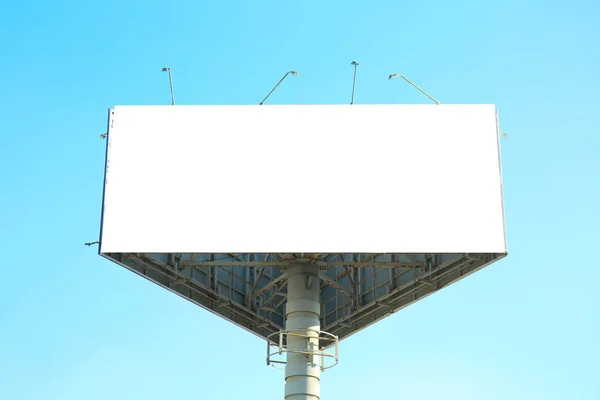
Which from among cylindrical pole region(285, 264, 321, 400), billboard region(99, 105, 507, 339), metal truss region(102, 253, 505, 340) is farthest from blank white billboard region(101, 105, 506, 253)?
cylindrical pole region(285, 264, 321, 400)

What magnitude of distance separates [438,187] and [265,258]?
847 centimetres

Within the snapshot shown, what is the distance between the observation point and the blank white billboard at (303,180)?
38031 millimetres

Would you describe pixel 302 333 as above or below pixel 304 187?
below

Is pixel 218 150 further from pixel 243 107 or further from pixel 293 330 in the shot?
pixel 293 330

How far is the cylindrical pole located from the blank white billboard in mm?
2284

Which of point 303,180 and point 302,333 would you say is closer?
point 303,180

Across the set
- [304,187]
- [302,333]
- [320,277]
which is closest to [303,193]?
[304,187]

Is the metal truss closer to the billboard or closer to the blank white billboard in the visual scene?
the billboard

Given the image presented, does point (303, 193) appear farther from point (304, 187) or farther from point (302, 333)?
point (302, 333)

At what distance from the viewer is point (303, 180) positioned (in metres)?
38.9

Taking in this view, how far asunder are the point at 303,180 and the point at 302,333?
6146 mm

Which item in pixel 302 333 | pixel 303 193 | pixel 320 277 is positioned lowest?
pixel 302 333

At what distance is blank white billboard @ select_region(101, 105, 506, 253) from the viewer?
1497 inches

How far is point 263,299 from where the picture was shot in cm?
4597
